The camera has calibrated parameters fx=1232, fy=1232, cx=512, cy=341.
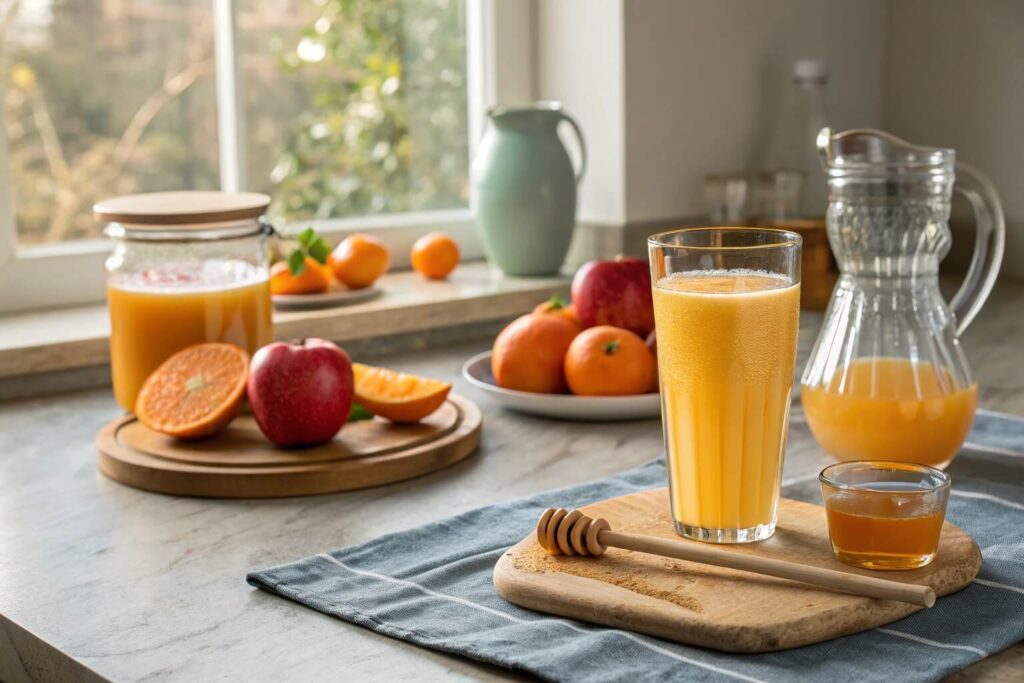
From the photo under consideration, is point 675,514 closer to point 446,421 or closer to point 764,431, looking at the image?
point 764,431

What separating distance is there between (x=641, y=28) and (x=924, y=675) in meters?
1.52

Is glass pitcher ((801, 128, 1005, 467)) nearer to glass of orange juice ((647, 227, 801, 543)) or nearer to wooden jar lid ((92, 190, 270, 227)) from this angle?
glass of orange juice ((647, 227, 801, 543))

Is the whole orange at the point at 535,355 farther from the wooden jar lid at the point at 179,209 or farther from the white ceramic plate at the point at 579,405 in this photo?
the wooden jar lid at the point at 179,209

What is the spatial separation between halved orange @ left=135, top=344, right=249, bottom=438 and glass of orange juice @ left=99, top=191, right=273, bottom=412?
70 millimetres

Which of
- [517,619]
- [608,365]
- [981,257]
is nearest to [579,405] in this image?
[608,365]

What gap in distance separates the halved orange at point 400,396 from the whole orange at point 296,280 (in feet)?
1.80

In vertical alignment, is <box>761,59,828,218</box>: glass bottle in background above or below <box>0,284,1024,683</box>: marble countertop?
above

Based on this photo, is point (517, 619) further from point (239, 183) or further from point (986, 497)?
point (239, 183)

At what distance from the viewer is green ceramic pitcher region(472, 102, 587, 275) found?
193cm

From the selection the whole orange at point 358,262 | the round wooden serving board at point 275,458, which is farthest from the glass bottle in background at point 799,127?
the round wooden serving board at point 275,458

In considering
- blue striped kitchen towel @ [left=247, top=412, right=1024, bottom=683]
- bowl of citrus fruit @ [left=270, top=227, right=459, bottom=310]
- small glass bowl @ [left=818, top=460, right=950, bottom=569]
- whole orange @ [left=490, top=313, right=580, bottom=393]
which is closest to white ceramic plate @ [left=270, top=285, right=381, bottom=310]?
bowl of citrus fruit @ [left=270, top=227, right=459, bottom=310]

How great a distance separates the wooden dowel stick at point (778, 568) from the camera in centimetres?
72

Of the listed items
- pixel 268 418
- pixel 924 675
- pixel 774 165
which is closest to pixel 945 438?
pixel 924 675

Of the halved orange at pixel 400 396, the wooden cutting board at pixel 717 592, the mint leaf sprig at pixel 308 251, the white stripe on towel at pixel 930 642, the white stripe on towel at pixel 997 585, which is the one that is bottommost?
the white stripe on towel at pixel 930 642
